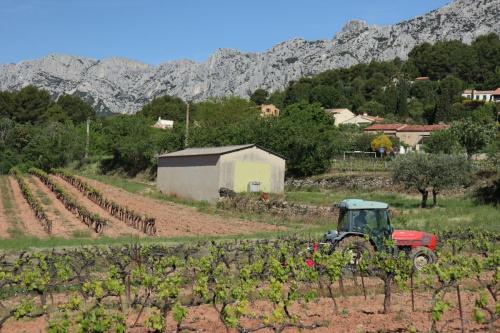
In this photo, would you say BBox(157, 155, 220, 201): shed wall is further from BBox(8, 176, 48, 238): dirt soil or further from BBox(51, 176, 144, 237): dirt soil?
BBox(8, 176, 48, 238): dirt soil

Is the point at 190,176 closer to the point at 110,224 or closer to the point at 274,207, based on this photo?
the point at 274,207

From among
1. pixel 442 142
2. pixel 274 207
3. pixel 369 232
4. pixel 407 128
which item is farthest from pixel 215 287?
pixel 407 128

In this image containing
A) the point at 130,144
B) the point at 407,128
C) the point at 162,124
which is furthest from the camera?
the point at 162,124

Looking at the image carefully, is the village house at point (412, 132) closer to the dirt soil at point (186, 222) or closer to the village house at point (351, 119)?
the village house at point (351, 119)

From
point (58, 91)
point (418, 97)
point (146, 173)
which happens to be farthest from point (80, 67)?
point (146, 173)

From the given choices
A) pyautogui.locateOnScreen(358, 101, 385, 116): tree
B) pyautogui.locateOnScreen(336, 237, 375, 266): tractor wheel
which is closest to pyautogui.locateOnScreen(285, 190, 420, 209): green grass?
pyautogui.locateOnScreen(336, 237, 375, 266): tractor wheel

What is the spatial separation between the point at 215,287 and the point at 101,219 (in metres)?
17.5

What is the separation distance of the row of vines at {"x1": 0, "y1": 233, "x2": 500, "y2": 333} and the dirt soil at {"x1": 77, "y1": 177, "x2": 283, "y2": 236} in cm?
760

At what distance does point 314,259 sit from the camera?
12.0 meters

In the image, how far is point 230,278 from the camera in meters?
12.6

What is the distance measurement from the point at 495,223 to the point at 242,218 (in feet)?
40.8

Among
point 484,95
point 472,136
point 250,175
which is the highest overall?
point 484,95

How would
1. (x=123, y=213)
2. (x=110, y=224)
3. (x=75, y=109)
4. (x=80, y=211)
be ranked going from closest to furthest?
(x=110, y=224)
(x=80, y=211)
(x=123, y=213)
(x=75, y=109)

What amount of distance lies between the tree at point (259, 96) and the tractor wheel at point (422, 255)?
11559cm
